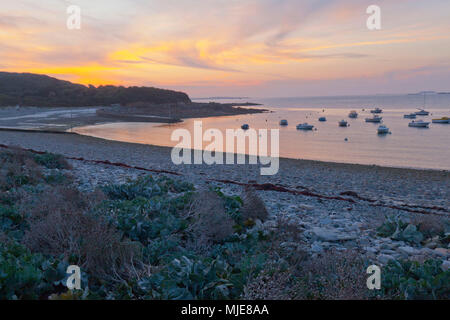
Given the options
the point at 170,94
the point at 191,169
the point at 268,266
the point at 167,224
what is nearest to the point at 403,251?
the point at 268,266

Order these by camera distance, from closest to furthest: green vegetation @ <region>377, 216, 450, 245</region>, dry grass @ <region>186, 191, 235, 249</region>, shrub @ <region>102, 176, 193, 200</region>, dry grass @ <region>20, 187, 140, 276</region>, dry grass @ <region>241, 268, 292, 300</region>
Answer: dry grass @ <region>241, 268, 292, 300</region>
dry grass @ <region>20, 187, 140, 276</region>
dry grass @ <region>186, 191, 235, 249</region>
green vegetation @ <region>377, 216, 450, 245</region>
shrub @ <region>102, 176, 193, 200</region>

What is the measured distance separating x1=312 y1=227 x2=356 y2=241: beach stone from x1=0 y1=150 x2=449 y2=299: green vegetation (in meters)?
0.39

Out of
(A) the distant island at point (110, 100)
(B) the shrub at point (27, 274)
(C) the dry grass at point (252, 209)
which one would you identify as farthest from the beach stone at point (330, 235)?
(A) the distant island at point (110, 100)

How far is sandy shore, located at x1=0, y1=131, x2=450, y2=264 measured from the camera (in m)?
5.41

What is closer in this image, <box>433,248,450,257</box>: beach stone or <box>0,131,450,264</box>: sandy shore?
<box>433,248,450,257</box>: beach stone

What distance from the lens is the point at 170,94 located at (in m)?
151

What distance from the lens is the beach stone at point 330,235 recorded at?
546 centimetres

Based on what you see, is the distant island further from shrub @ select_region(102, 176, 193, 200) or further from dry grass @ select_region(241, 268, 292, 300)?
dry grass @ select_region(241, 268, 292, 300)

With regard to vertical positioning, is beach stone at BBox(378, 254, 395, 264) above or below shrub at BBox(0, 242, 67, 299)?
below

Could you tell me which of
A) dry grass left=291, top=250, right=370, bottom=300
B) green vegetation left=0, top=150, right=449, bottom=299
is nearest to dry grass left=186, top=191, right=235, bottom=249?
green vegetation left=0, top=150, right=449, bottom=299

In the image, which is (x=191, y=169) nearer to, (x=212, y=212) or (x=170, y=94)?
(x=212, y=212)

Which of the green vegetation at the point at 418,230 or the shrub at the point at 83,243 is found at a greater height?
the shrub at the point at 83,243

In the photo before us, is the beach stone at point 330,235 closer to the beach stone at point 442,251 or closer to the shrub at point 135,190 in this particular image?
the beach stone at point 442,251

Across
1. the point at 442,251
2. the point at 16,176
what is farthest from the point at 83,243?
the point at 16,176
